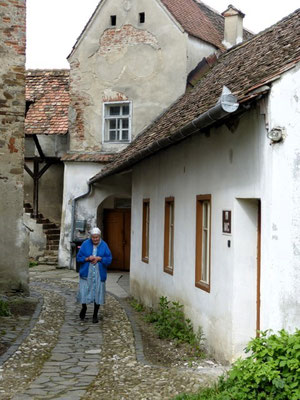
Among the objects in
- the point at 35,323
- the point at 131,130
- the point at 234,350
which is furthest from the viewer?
the point at 131,130

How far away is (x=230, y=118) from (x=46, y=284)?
10.3 meters

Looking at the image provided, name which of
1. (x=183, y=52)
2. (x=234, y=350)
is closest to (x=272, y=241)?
(x=234, y=350)

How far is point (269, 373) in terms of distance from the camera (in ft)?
16.5

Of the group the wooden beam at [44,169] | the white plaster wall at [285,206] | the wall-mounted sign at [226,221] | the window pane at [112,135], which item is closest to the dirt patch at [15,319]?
the wall-mounted sign at [226,221]

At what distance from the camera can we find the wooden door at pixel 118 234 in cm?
2072

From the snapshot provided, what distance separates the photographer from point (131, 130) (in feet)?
61.6

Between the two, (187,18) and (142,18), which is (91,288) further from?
(187,18)

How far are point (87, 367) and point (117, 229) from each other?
13321 millimetres

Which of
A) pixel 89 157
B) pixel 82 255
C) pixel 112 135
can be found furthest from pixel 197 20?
pixel 82 255

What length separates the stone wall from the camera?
41.1 ft

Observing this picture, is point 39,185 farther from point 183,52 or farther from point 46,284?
point 183,52

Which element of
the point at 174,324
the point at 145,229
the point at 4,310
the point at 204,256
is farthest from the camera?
the point at 145,229

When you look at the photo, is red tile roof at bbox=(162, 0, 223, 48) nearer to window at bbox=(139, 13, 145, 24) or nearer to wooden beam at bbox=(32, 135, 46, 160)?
window at bbox=(139, 13, 145, 24)

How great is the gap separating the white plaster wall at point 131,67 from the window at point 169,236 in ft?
24.1
